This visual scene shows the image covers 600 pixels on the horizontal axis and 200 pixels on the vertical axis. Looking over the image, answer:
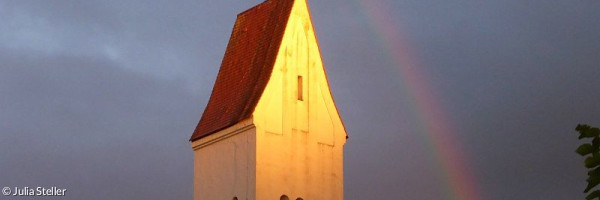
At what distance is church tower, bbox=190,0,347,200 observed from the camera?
37.0 m

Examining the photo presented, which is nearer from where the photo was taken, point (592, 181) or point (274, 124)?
point (592, 181)

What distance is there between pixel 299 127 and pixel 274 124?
128cm

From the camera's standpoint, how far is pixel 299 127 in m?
38.4

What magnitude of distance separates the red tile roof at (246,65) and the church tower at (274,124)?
5 cm

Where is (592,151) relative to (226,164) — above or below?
below

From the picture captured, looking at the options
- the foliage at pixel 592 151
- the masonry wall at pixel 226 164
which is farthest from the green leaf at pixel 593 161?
the masonry wall at pixel 226 164

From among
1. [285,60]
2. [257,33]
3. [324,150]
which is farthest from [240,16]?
[324,150]

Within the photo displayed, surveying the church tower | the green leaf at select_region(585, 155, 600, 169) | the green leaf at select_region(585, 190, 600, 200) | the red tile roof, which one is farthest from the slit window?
the green leaf at select_region(585, 155, 600, 169)

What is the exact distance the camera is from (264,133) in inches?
1460

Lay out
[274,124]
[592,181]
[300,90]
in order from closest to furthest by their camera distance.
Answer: [592,181] → [274,124] → [300,90]

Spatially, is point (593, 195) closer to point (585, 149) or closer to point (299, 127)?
point (585, 149)

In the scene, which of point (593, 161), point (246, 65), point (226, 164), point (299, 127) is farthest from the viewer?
point (246, 65)

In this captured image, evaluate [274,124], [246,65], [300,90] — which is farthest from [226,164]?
[246,65]

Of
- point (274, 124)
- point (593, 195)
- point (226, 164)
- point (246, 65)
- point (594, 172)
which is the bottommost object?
point (593, 195)
